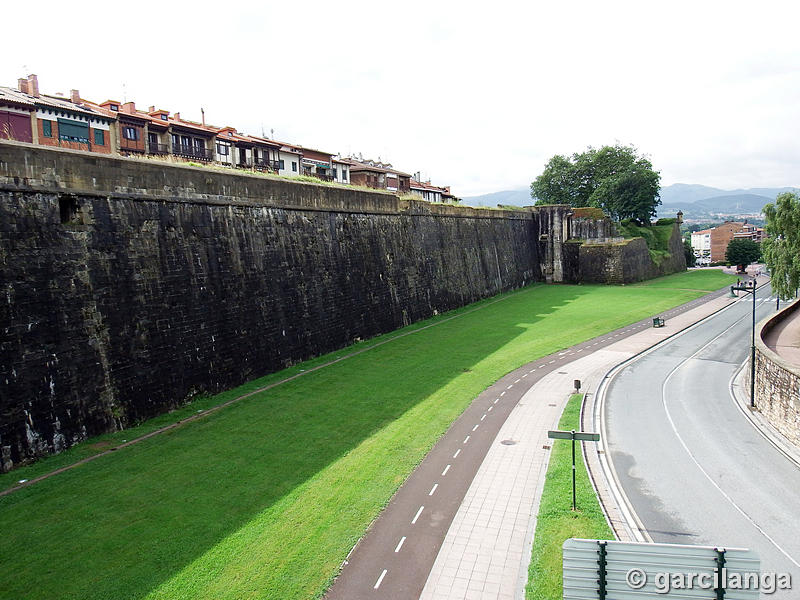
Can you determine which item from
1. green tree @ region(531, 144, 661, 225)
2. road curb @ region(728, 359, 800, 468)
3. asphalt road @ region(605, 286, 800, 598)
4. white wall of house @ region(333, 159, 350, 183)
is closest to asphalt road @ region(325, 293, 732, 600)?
asphalt road @ region(605, 286, 800, 598)

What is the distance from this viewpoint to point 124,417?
16.1 metres

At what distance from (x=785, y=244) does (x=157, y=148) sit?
3382cm

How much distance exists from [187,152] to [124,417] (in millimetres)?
22123

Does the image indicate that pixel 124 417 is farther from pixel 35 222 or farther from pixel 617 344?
pixel 617 344

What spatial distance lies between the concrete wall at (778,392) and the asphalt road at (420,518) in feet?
28.0

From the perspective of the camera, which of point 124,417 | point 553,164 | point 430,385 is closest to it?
point 124,417

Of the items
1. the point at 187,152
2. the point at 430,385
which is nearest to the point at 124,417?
the point at 430,385

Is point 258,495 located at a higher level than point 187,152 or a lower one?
lower

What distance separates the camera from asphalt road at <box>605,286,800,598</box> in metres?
11.2

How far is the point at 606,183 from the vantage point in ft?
229

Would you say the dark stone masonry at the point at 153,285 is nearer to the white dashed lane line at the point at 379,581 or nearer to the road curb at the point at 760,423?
the white dashed lane line at the point at 379,581

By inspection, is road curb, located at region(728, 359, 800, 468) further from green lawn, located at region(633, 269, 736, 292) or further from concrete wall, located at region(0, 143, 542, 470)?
green lawn, located at region(633, 269, 736, 292)

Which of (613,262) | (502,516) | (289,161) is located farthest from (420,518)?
(613,262)

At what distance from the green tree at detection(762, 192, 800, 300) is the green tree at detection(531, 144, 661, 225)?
45.5m
